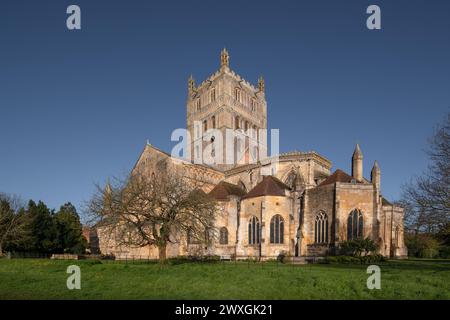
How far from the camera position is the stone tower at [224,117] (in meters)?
61.7

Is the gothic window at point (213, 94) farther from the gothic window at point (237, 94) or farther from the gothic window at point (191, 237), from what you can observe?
the gothic window at point (191, 237)

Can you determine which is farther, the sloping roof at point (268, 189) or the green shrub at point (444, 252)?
the green shrub at point (444, 252)

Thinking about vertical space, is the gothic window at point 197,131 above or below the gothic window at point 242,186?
above

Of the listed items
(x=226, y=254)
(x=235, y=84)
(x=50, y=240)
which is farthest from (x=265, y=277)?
(x=235, y=84)

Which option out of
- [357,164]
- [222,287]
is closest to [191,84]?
[357,164]

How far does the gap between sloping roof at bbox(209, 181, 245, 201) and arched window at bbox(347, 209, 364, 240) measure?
42.5 ft

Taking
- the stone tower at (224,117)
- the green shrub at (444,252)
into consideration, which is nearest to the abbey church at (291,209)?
the stone tower at (224,117)

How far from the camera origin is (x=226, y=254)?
41.4m

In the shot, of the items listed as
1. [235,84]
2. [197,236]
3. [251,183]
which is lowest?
[197,236]

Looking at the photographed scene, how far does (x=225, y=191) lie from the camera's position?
4556cm

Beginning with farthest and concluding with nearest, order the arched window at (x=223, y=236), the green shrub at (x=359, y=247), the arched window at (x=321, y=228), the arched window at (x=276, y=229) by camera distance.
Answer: the arched window at (x=223, y=236)
the arched window at (x=276, y=229)
the arched window at (x=321, y=228)
the green shrub at (x=359, y=247)

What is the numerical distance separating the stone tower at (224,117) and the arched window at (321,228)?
23.8 meters
